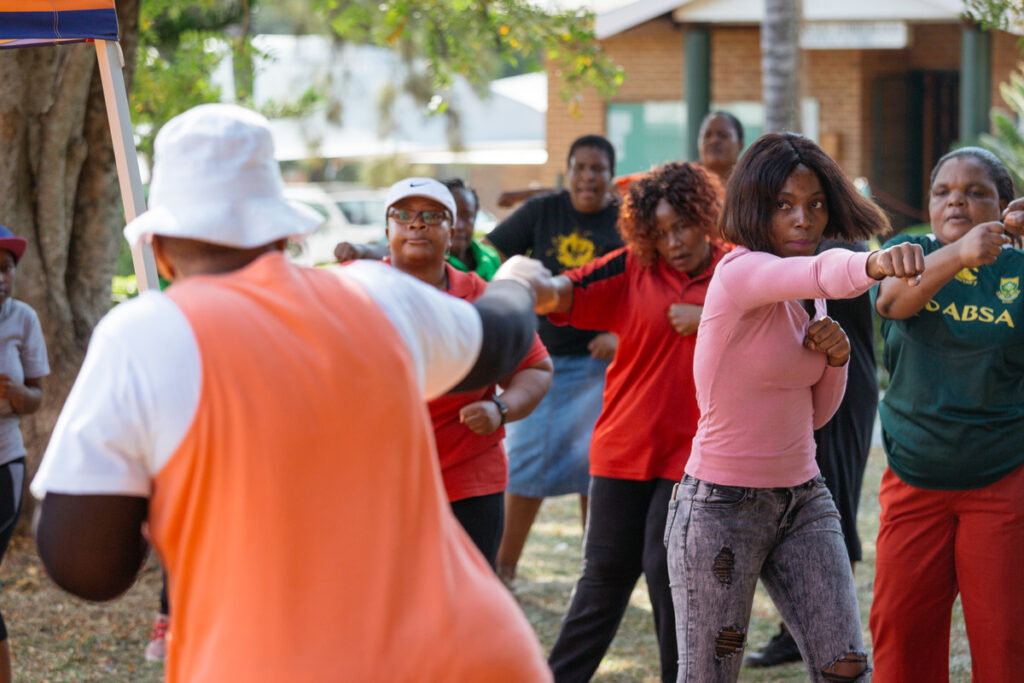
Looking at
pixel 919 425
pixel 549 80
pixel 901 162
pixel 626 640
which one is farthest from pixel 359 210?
pixel 919 425

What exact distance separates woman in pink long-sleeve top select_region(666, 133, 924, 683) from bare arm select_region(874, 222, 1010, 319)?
0.28 m

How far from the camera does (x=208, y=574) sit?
1876mm

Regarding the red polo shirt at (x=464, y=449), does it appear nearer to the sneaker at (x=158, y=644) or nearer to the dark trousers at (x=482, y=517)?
the dark trousers at (x=482, y=517)

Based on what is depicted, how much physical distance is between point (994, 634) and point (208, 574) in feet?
8.78

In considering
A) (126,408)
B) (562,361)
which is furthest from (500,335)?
(562,361)

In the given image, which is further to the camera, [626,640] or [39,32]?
[626,640]

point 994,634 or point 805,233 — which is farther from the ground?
point 805,233

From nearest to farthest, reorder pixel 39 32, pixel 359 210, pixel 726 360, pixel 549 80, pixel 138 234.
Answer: pixel 138 234 → pixel 726 360 → pixel 39 32 → pixel 549 80 → pixel 359 210

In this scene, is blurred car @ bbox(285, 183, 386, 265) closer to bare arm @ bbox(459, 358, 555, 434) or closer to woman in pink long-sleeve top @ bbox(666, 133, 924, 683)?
bare arm @ bbox(459, 358, 555, 434)

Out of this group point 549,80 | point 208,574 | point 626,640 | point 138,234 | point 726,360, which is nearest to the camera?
point 208,574

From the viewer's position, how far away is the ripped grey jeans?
3.47 metres

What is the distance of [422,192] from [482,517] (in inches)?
44.8

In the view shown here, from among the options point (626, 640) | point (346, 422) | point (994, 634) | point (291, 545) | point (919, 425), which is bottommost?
point (626, 640)

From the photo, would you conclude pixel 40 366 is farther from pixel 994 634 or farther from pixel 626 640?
pixel 994 634
